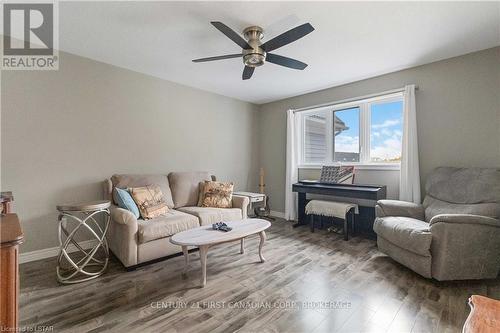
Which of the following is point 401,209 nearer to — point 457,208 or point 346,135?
point 457,208

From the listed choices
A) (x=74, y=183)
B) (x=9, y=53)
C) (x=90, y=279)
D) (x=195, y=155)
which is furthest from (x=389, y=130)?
(x=9, y=53)

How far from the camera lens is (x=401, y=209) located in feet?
9.14

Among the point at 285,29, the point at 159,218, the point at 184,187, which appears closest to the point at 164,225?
the point at 159,218

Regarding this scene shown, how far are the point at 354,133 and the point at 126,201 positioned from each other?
3.53 metres

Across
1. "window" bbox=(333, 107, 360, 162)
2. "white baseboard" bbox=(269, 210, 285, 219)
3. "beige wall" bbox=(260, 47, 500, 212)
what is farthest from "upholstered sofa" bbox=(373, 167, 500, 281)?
"white baseboard" bbox=(269, 210, 285, 219)

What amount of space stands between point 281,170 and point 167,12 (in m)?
3.35

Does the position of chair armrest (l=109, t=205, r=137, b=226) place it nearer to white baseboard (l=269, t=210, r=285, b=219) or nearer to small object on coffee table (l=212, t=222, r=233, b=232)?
small object on coffee table (l=212, t=222, r=233, b=232)

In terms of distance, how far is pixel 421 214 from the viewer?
9.05 feet

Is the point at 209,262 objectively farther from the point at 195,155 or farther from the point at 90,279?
the point at 195,155

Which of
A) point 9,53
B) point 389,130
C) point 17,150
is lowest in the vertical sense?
point 17,150

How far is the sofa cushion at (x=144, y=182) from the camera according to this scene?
2.95 meters

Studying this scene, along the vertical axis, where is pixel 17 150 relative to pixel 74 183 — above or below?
above

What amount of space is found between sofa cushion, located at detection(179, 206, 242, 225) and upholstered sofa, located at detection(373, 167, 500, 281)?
181 centimetres

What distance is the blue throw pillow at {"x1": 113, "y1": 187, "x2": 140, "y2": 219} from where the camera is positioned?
8.64 ft
